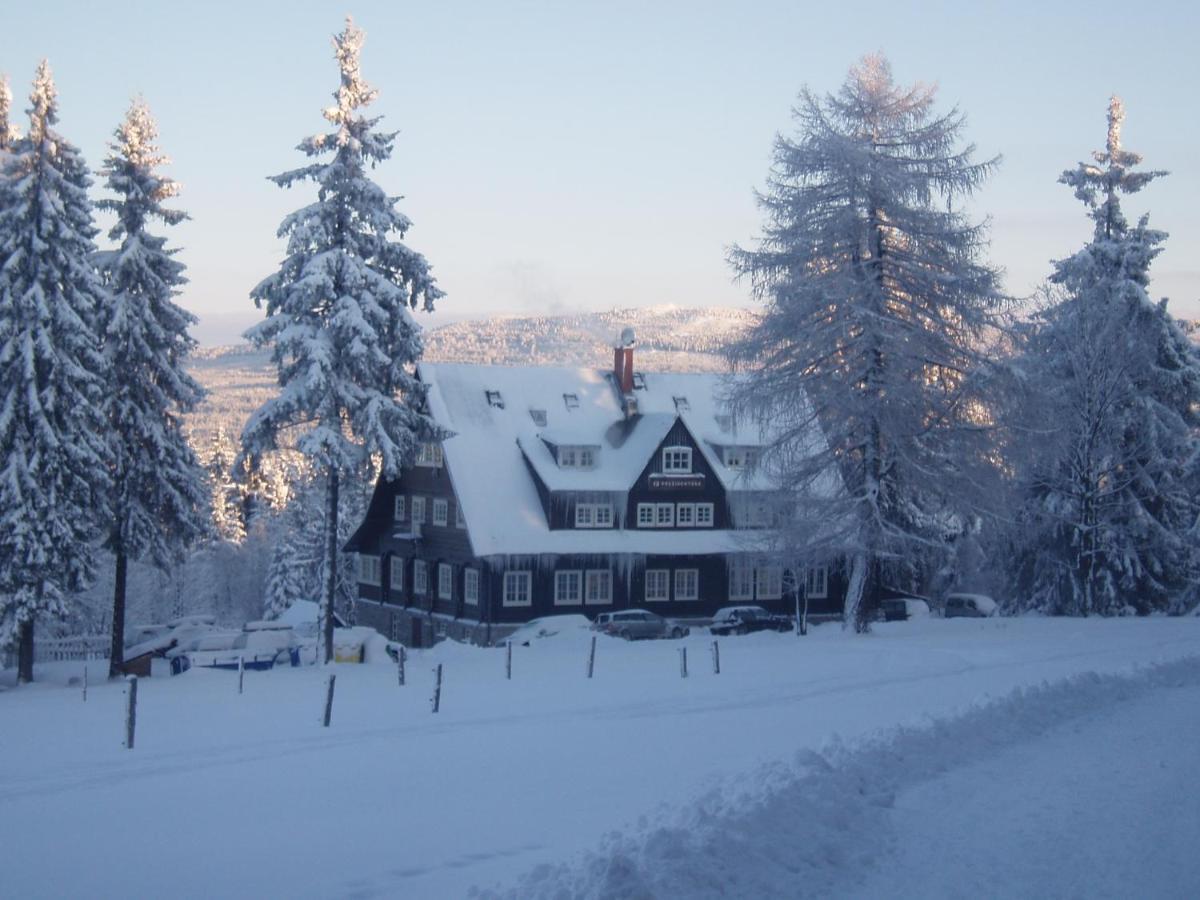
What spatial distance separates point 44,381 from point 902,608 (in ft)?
113


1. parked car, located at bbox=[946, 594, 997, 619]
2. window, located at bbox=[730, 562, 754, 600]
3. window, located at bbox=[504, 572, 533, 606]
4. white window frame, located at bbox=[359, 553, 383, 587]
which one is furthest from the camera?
white window frame, located at bbox=[359, 553, 383, 587]

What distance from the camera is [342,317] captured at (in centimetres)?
3014

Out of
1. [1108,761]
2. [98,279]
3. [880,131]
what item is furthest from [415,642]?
[1108,761]

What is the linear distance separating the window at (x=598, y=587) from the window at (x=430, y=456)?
7.68m

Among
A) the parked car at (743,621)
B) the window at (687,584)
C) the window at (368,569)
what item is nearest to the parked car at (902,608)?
the parked car at (743,621)

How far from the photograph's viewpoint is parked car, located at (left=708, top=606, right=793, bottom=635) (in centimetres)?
4188

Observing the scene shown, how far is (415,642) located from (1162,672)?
32062 mm

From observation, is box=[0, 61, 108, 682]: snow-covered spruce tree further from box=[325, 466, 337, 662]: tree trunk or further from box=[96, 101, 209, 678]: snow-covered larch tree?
box=[325, 466, 337, 662]: tree trunk

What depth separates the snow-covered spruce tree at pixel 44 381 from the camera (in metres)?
30.2

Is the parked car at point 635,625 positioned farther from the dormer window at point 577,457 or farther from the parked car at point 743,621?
the dormer window at point 577,457

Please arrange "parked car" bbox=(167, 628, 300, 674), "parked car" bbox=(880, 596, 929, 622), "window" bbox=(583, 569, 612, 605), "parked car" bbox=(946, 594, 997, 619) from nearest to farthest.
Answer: "parked car" bbox=(167, 628, 300, 674) < "window" bbox=(583, 569, 612, 605) < "parked car" bbox=(880, 596, 929, 622) < "parked car" bbox=(946, 594, 997, 619)

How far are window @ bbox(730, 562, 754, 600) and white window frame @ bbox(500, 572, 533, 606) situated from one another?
28.8 ft

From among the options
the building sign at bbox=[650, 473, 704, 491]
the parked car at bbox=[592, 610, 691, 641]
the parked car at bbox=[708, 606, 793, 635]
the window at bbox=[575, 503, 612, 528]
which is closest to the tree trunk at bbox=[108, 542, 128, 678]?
the parked car at bbox=[592, 610, 691, 641]

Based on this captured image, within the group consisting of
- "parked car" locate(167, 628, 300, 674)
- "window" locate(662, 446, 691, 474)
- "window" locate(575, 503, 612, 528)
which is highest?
"window" locate(662, 446, 691, 474)
